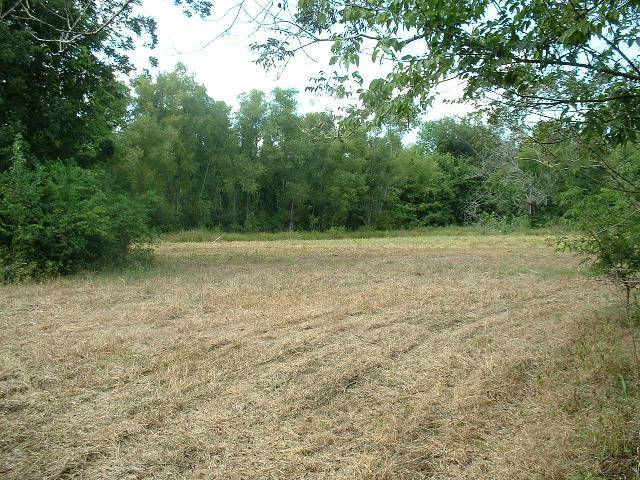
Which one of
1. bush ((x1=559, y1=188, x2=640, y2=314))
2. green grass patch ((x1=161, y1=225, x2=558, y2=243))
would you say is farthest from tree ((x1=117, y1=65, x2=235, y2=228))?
bush ((x1=559, y1=188, x2=640, y2=314))

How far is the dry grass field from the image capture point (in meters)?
2.86

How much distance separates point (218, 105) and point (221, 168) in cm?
357

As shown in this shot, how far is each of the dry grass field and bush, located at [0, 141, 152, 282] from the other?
8.18 feet

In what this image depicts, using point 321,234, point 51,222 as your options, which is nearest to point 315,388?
point 51,222

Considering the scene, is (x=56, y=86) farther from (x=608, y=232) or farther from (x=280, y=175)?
(x=280, y=175)

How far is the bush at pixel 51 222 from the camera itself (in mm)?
9367

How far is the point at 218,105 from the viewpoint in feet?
94.4

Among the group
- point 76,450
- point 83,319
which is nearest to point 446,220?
point 83,319

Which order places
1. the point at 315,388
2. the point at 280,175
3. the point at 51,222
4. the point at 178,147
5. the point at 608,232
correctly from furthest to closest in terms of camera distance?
the point at 280,175 < the point at 178,147 < the point at 51,222 < the point at 608,232 < the point at 315,388

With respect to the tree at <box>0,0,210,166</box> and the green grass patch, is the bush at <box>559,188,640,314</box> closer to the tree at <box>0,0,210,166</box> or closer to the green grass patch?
the tree at <box>0,0,210,166</box>

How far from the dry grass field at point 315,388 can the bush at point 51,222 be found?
2.49 m

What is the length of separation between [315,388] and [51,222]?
7849mm

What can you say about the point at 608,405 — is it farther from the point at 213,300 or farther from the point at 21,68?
the point at 21,68

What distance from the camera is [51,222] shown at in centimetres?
966
